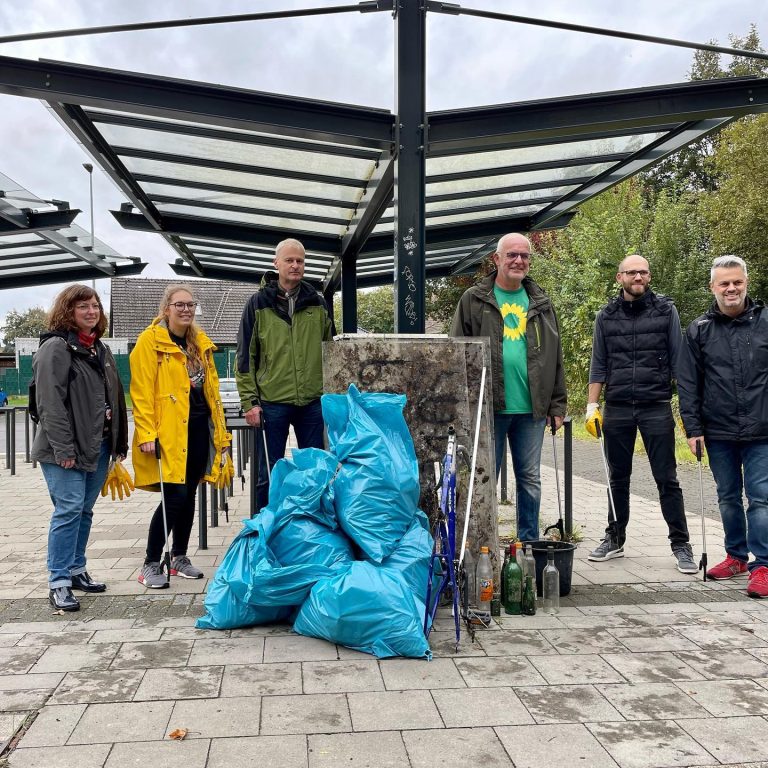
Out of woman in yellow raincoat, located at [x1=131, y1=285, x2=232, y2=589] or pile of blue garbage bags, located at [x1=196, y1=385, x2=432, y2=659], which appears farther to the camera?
woman in yellow raincoat, located at [x1=131, y1=285, x2=232, y2=589]

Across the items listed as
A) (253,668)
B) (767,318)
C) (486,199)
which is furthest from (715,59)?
(253,668)

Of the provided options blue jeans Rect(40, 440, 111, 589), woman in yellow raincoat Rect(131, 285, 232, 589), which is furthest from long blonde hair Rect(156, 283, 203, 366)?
blue jeans Rect(40, 440, 111, 589)

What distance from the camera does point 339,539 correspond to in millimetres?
4082

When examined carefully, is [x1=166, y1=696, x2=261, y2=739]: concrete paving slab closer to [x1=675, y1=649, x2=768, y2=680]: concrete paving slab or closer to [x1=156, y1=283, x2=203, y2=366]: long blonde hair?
[x1=675, y1=649, x2=768, y2=680]: concrete paving slab

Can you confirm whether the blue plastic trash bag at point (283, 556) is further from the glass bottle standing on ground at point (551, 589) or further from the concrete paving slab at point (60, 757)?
the concrete paving slab at point (60, 757)

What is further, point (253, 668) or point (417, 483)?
point (417, 483)

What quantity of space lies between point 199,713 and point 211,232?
6.49 meters

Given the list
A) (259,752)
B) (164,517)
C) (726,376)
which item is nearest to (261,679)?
(259,752)

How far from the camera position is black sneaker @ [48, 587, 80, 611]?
446 cm

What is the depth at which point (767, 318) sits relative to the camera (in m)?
4.87

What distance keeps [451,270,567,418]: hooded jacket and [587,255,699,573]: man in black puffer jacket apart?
1.63 ft

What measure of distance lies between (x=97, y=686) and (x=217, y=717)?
2.05 feet

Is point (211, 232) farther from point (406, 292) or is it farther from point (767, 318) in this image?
point (767, 318)

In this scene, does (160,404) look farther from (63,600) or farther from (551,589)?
(551,589)
